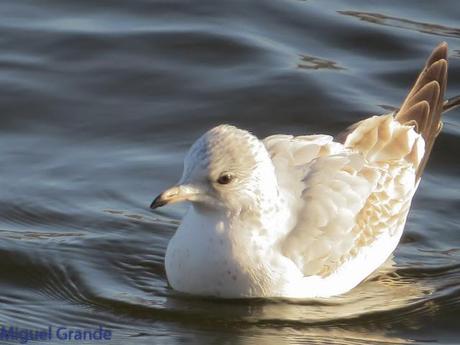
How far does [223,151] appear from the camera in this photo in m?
8.42

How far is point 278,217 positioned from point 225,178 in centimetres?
54

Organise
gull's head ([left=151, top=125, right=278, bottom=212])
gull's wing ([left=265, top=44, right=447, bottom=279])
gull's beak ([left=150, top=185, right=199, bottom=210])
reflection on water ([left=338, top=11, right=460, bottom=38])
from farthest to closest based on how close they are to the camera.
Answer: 1. reflection on water ([left=338, top=11, right=460, bottom=38])
2. gull's wing ([left=265, top=44, right=447, bottom=279])
3. gull's head ([left=151, top=125, right=278, bottom=212])
4. gull's beak ([left=150, top=185, right=199, bottom=210])

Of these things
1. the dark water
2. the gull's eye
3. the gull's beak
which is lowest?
the dark water

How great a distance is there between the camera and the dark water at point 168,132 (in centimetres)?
863

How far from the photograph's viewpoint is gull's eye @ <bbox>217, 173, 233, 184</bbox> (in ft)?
27.6

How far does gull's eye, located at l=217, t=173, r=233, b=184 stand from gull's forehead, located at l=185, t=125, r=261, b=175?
47 mm

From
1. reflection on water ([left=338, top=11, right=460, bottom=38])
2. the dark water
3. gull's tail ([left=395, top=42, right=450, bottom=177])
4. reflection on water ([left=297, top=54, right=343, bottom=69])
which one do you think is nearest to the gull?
the dark water

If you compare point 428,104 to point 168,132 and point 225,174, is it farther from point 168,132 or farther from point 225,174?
point 225,174

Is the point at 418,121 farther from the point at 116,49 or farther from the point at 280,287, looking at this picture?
the point at 116,49

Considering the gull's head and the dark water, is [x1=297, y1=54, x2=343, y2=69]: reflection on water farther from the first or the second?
the gull's head

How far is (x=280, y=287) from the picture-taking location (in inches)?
342

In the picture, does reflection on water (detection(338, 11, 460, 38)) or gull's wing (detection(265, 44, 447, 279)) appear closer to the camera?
gull's wing (detection(265, 44, 447, 279))

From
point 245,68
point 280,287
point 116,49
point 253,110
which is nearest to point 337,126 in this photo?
point 253,110

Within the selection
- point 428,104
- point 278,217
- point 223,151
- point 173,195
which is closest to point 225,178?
point 223,151
